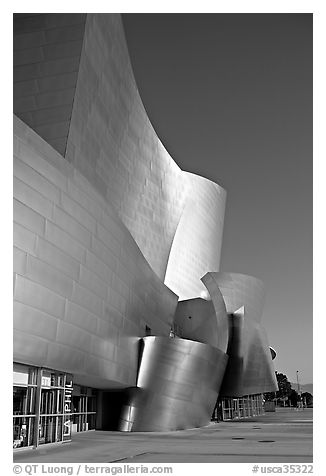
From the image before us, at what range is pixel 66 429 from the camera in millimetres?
16297

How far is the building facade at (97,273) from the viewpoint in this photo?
13.4 meters

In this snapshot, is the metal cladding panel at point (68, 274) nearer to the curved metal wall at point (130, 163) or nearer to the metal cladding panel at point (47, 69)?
the curved metal wall at point (130, 163)

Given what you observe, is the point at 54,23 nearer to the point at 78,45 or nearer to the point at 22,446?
the point at 78,45

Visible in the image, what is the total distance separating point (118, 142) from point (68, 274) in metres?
12.7

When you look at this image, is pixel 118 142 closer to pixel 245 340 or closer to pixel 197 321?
pixel 197 321

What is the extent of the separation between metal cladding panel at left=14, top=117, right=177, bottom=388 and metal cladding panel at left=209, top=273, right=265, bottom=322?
15.7 meters

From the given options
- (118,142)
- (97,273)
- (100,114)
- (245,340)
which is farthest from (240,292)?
(97,273)

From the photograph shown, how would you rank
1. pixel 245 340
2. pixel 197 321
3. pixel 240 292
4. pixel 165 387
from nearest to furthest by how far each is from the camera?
pixel 165 387 → pixel 197 321 → pixel 245 340 → pixel 240 292

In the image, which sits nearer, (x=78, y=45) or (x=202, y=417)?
(x=78, y=45)

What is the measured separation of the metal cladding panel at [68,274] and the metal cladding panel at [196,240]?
2111cm

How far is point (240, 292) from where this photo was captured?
36.9 meters
